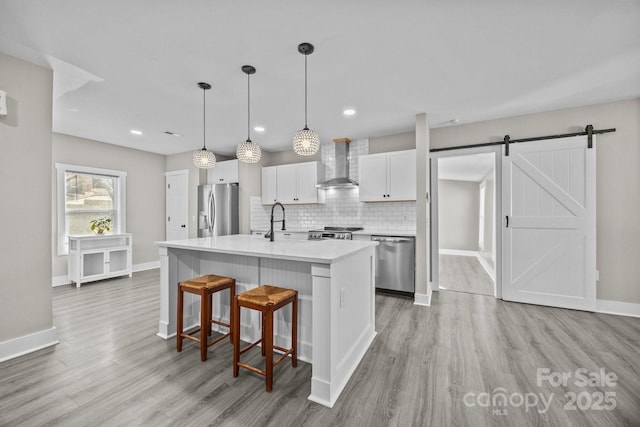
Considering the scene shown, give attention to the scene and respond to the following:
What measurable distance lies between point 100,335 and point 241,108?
294 cm

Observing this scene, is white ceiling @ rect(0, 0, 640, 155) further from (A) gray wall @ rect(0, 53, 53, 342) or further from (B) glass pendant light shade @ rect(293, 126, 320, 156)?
(B) glass pendant light shade @ rect(293, 126, 320, 156)

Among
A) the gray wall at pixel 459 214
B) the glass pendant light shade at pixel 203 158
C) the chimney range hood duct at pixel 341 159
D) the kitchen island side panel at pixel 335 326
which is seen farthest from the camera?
the gray wall at pixel 459 214

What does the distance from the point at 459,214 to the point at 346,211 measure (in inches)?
187

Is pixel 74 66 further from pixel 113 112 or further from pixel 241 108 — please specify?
pixel 241 108

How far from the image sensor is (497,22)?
75.4 inches

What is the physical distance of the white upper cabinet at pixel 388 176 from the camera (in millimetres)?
4223

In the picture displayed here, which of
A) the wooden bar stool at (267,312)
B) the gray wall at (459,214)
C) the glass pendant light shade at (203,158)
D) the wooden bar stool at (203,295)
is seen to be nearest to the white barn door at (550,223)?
the wooden bar stool at (267,312)

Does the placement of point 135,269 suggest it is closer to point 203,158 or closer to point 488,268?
point 203,158

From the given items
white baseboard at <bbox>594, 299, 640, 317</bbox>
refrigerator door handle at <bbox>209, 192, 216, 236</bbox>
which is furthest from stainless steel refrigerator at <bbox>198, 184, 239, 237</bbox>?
white baseboard at <bbox>594, 299, 640, 317</bbox>

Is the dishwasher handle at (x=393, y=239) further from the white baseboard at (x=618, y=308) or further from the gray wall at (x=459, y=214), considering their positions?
the gray wall at (x=459, y=214)

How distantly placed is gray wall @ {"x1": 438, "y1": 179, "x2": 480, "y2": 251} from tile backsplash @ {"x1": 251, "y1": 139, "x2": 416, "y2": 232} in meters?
3.73

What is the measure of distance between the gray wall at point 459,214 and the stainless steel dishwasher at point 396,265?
442 cm

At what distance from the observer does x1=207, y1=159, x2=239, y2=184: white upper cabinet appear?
556 centimetres

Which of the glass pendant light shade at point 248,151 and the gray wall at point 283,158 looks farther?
the gray wall at point 283,158
